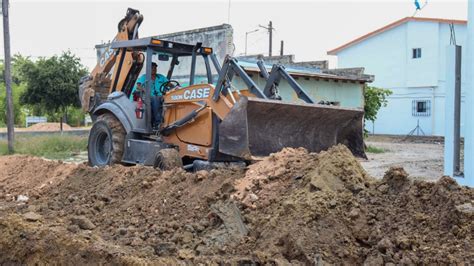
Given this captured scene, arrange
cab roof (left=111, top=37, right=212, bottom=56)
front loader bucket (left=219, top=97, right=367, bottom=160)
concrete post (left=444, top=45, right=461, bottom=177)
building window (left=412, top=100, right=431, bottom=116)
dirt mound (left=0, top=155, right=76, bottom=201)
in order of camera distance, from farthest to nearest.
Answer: building window (left=412, top=100, right=431, bottom=116) → cab roof (left=111, top=37, right=212, bottom=56) → concrete post (left=444, top=45, right=461, bottom=177) → dirt mound (left=0, top=155, right=76, bottom=201) → front loader bucket (left=219, top=97, right=367, bottom=160)

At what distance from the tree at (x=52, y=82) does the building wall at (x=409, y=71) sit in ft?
65.4

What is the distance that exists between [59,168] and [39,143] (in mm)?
11073

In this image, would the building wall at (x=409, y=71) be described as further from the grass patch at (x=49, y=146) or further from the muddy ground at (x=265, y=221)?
the muddy ground at (x=265, y=221)

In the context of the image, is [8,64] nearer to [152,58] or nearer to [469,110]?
[152,58]

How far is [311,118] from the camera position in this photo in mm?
8469

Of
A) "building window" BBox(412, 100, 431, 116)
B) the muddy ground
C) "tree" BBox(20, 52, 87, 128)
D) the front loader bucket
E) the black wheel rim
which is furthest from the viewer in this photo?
"building window" BBox(412, 100, 431, 116)

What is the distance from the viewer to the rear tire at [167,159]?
837 cm

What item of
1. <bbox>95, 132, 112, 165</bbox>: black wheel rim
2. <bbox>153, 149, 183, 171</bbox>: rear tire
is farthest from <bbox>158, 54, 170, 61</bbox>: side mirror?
<bbox>153, 149, 183, 171</bbox>: rear tire

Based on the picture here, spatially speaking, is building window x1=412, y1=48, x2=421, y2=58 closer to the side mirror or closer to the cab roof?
the cab roof

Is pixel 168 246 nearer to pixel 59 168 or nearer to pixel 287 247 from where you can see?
pixel 287 247

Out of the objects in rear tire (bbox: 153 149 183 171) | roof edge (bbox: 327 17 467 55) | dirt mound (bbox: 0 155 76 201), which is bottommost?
dirt mound (bbox: 0 155 76 201)

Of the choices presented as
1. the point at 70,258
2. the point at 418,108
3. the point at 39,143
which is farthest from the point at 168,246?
the point at 418,108

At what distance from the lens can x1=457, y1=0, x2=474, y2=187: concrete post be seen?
27.3 ft

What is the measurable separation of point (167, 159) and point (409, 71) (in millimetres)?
29162
